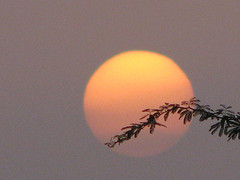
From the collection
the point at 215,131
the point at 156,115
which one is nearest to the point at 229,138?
the point at 215,131

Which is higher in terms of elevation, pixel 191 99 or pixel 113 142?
pixel 191 99

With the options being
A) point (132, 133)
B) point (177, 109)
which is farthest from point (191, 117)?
point (132, 133)

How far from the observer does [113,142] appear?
293 inches

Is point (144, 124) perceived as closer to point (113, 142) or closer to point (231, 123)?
point (113, 142)

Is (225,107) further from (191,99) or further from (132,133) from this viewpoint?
(132,133)

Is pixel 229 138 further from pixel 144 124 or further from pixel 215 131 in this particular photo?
pixel 144 124

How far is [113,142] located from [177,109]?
74 centimetres

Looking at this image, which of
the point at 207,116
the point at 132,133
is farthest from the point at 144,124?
the point at 207,116

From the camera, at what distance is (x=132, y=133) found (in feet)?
24.5

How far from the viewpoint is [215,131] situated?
7.47 m

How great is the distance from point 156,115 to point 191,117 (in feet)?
1.23

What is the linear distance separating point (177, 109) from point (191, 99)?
196 millimetres

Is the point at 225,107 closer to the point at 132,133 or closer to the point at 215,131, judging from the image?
the point at 215,131

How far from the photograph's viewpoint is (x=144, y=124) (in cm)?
747
